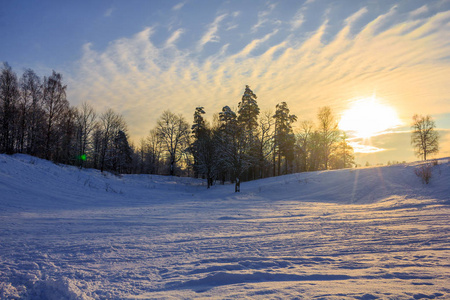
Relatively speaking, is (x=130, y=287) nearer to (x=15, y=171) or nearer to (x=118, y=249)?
(x=118, y=249)

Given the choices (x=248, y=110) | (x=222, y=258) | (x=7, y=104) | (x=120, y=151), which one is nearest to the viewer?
(x=222, y=258)

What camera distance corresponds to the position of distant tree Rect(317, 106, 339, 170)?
118 ft

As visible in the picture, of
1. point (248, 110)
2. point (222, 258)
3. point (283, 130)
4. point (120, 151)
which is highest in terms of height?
point (248, 110)

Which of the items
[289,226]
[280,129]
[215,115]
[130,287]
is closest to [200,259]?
[130,287]

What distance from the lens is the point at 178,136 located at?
38.7 meters

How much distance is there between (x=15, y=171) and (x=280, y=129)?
105ft

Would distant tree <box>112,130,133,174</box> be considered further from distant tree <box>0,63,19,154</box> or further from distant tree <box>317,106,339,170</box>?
distant tree <box>317,106,339,170</box>

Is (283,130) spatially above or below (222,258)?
above

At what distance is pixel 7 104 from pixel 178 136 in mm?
21536

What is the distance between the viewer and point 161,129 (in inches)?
1532

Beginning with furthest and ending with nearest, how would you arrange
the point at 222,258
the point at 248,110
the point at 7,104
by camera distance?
1. the point at 248,110
2. the point at 7,104
3. the point at 222,258

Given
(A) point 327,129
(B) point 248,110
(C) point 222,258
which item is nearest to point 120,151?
(B) point 248,110

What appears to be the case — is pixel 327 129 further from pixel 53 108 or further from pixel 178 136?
pixel 53 108

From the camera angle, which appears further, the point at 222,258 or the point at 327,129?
the point at 327,129
